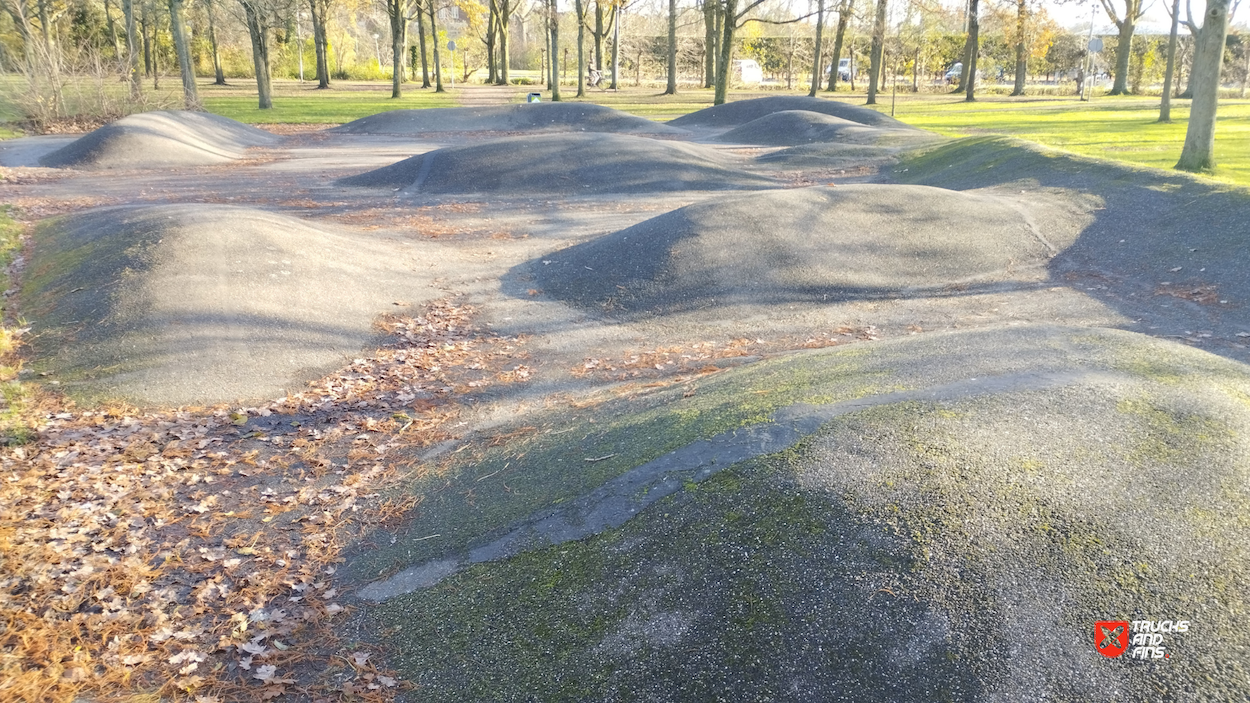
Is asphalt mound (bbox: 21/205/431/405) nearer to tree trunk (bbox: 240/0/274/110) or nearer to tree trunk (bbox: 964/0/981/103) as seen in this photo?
tree trunk (bbox: 240/0/274/110)

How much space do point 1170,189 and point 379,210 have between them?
14.6m

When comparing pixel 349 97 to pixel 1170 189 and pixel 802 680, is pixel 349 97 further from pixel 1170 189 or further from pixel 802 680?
pixel 802 680

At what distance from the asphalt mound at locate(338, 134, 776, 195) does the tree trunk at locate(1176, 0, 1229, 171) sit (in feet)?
26.7

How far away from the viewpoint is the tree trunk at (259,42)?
112 ft

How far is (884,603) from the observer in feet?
11.0

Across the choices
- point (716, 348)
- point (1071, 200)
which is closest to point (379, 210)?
point (716, 348)

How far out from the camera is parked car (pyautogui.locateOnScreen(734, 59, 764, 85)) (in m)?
60.9

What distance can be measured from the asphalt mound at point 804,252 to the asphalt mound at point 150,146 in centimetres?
1627

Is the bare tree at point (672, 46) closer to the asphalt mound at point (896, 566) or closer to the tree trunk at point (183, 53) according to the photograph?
the tree trunk at point (183, 53)

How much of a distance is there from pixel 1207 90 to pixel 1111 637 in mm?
14805

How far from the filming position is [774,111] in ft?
103

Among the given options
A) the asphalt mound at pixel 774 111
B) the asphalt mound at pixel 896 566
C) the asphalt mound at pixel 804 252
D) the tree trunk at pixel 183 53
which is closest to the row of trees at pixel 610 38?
the tree trunk at pixel 183 53

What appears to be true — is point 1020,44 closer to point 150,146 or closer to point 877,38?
point 877,38

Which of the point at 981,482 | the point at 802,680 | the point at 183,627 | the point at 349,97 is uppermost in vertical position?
the point at 349,97
